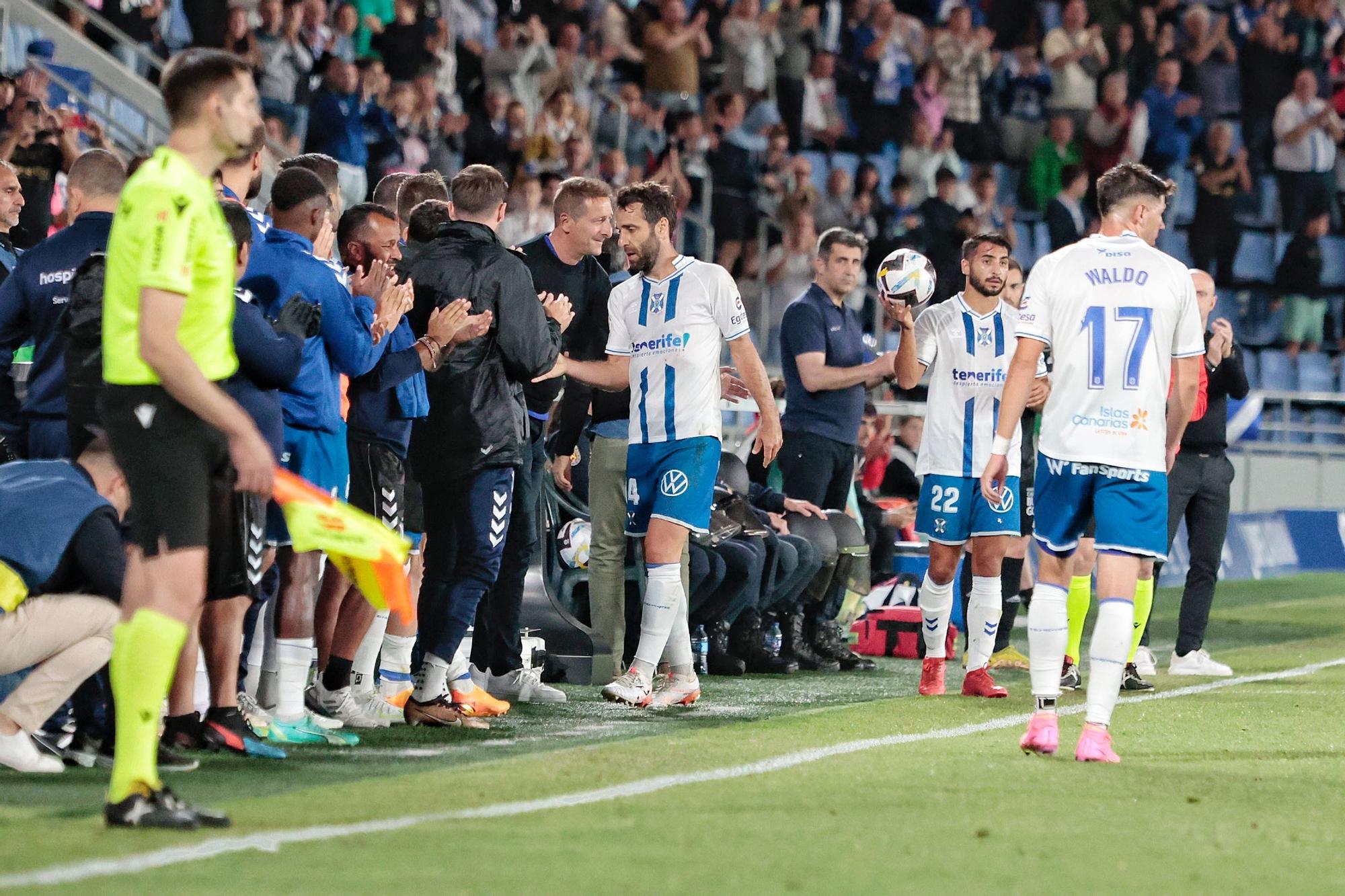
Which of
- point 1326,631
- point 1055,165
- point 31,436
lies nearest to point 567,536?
point 31,436

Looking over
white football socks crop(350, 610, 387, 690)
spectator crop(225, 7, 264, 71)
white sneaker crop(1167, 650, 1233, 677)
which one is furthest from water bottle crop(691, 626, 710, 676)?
spectator crop(225, 7, 264, 71)

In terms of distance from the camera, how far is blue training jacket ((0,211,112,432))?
6.87 metres

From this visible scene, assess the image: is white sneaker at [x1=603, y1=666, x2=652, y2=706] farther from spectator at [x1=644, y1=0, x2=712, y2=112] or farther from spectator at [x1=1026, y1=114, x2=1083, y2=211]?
spectator at [x1=1026, y1=114, x2=1083, y2=211]

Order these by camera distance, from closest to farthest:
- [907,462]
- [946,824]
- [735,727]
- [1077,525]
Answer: [946,824] → [1077,525] → [735,727] → [907,462]

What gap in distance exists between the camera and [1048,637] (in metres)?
6.86

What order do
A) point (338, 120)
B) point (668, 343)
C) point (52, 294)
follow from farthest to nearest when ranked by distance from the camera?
point (338, 120) < point (668, 343) < point (52, 294)

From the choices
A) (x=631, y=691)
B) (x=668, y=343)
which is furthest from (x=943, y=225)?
(x=631, y=691)

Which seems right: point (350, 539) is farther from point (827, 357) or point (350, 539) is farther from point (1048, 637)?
point (827, 357)

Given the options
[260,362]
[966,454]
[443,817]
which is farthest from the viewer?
[966,454]

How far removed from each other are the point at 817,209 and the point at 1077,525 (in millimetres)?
Result: 12962

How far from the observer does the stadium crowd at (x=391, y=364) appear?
4.84 metres

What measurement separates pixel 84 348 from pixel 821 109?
1587cm

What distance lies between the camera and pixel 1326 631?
1350cm

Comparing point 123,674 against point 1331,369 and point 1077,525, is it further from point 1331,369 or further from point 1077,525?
point 1331,369
